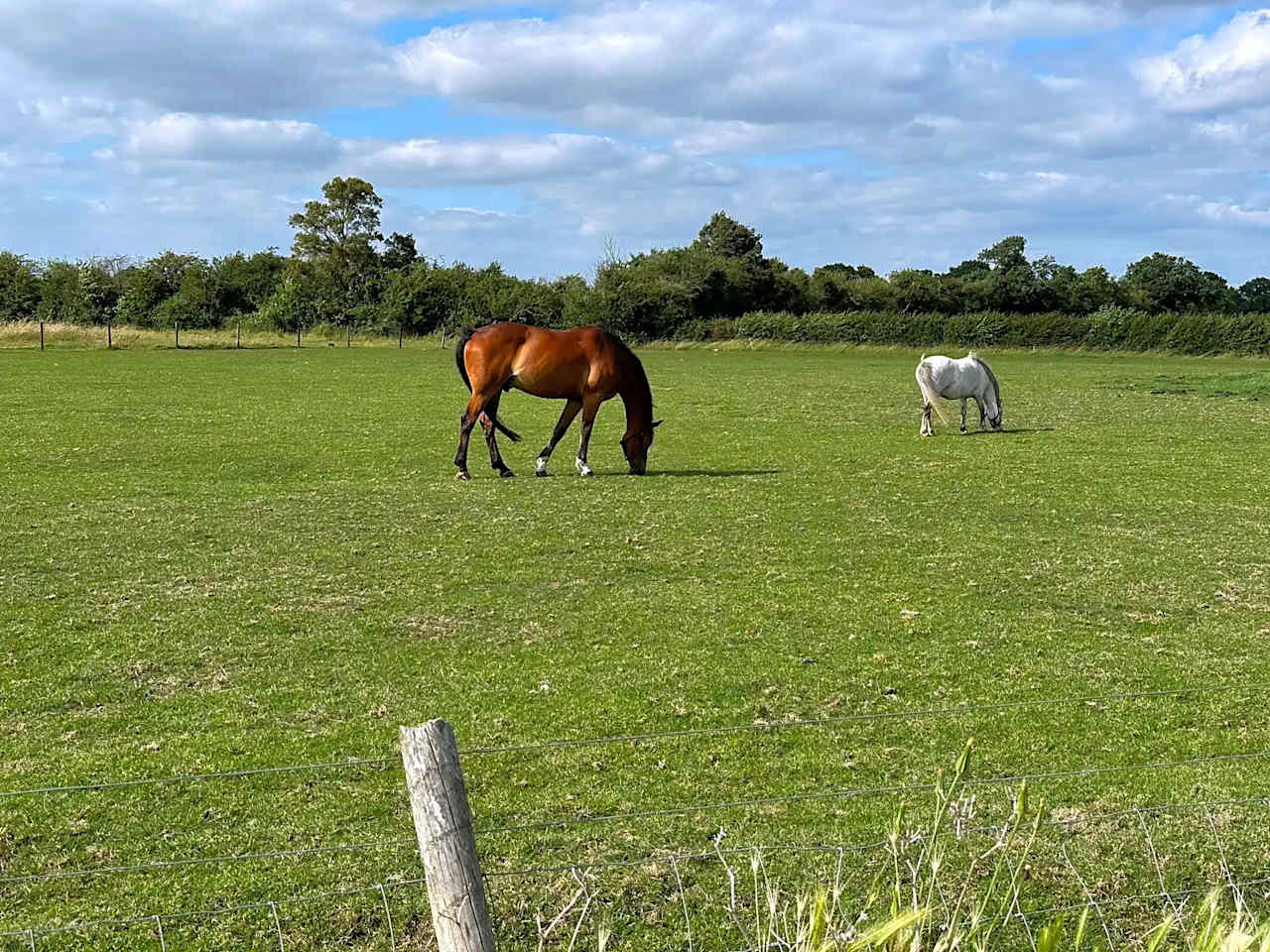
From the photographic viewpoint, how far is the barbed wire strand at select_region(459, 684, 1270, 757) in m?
5.69

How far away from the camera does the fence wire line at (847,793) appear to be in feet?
16.1

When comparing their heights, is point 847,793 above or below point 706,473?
below

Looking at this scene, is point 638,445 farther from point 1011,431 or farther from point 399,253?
point 399,253

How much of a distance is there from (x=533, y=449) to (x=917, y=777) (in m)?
13.0

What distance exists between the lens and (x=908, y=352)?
184ft

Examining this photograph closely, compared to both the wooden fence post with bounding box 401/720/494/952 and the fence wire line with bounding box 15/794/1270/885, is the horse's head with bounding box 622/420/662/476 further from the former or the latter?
the wooden fence post with bounding box 401/720/494/952

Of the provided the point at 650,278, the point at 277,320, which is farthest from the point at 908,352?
the point at 277,320

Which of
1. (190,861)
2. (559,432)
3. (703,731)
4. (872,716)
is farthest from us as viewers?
(559,432)

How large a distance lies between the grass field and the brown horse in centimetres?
91

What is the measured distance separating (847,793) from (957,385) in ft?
52.4

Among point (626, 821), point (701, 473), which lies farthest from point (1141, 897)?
point (701, 473)

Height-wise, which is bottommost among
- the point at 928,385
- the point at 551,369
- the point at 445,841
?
the point at 445,841

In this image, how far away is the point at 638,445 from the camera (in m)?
14.9

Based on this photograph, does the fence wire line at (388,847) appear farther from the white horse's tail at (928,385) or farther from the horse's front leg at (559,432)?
the white horse's tail at (928,385)
